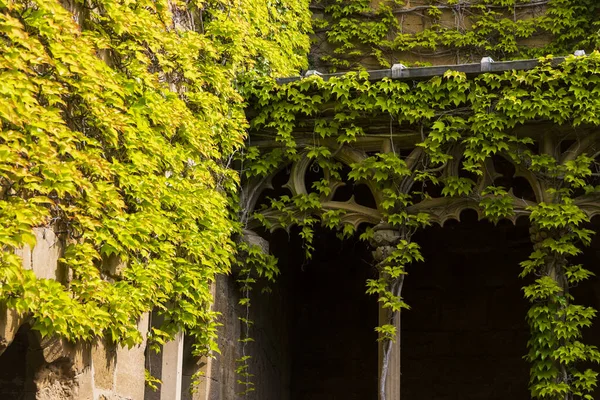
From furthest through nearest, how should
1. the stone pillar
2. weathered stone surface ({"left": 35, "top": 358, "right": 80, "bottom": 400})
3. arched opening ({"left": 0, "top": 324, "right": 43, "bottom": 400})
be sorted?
arched opening ({"left": 0, "top": 324, "right": 43, "bottom": 400}) → the stone pillar → weathered stone surface ({"left": 35, "top": 358, "right": 80, "bottom": 400})

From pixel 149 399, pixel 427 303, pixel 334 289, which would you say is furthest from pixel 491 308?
pixel 149 399

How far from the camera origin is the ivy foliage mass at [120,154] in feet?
16.7

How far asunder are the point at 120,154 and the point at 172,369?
1.80m

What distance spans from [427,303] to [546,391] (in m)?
4.11

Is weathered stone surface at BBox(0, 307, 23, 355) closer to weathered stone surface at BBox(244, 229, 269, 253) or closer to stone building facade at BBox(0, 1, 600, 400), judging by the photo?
weathered stone surface at BBox(244, 229, 269, 253)

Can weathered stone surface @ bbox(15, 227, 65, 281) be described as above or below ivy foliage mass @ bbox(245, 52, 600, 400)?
below

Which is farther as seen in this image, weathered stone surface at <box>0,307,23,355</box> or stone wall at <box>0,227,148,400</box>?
stone wall at <box>0,227,148,400</box>

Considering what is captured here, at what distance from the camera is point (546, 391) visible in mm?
7824

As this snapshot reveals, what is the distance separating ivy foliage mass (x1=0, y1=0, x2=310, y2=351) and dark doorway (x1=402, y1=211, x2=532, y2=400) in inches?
155

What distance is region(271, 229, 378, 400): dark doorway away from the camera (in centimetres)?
1192

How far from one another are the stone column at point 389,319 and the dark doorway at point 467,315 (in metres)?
3.25

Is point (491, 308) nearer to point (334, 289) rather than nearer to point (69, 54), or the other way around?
point (334, 289)

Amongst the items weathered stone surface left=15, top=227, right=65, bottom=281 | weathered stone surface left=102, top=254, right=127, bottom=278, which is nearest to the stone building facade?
weathered stone surface left=102, top=254, right=127, bottom=278

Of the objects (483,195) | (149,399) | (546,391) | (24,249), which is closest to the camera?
(24,249)
